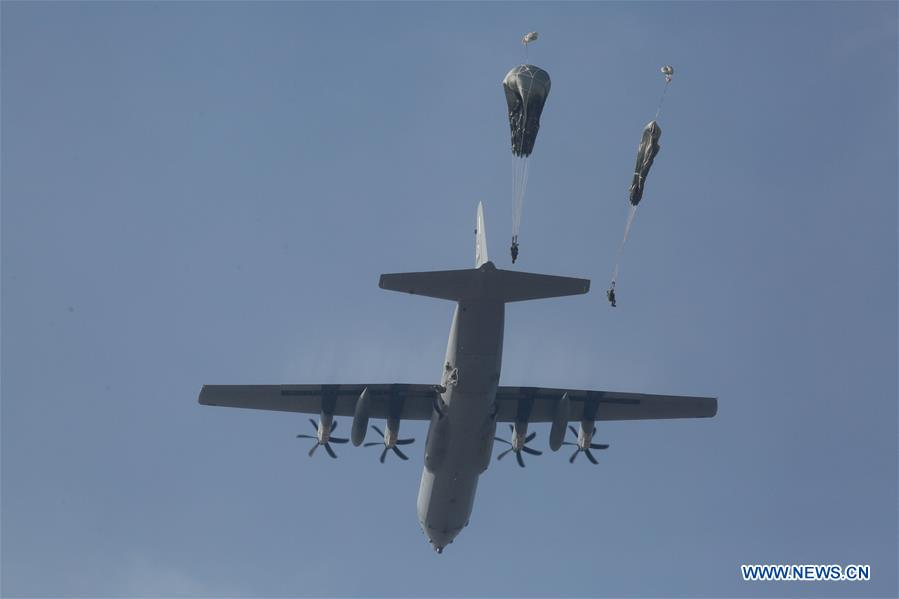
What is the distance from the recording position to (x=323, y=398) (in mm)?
44469

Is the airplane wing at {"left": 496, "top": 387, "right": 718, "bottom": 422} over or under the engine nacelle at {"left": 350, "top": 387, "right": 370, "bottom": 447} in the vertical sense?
over

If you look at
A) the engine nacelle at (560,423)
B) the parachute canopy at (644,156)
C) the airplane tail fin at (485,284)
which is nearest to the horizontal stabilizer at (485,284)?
the airplane tail fin at (485,284)

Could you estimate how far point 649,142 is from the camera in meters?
33.9

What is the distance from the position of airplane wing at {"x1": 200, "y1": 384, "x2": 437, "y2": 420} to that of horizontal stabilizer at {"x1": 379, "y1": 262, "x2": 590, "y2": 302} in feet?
27.7

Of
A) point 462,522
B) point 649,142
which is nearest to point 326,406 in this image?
point 462,522

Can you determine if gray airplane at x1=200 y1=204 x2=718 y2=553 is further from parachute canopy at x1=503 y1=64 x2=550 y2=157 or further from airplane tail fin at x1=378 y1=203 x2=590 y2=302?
parachute canopy at x1=503 y1=64 x2=550 y2=157

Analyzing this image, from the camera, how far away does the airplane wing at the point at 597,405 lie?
4572 centimetres

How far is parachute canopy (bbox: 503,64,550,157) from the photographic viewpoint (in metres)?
32.9

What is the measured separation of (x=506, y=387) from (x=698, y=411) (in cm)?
856

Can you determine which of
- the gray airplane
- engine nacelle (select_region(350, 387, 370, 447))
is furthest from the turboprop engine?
engine nacelle (select_region(350, 387, 370, 447))

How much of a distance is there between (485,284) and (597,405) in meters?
12.5

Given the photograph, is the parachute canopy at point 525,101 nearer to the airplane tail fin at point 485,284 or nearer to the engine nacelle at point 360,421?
the airplane tail fin at point 485,284

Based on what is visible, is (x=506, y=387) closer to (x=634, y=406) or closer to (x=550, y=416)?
(x=550, y=416)

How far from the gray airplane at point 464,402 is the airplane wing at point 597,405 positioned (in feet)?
0.14
